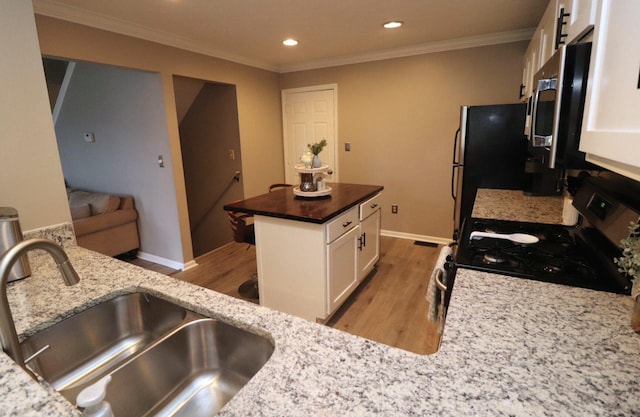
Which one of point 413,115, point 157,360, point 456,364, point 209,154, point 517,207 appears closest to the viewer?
point 456,364

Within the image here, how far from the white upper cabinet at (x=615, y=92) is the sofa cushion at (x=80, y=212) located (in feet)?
13.9

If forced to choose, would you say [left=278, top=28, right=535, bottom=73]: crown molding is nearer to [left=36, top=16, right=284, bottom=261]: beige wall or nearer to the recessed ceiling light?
[left=36, top=16, right=284, bottom=261]: beige wall

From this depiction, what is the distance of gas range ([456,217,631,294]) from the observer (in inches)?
43.3

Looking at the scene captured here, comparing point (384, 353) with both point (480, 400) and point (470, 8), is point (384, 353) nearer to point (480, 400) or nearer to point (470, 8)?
point (480, 400)

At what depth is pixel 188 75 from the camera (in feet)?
11.1

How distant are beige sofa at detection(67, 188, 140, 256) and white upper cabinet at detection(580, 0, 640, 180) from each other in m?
4.03

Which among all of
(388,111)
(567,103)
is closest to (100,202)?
(388,111)

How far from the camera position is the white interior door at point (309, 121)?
4.51m

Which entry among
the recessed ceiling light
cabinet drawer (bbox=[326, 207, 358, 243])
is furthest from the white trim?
cabinet drawer (bbox=[326, 207, 358, 243])

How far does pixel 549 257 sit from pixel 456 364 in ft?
2.83

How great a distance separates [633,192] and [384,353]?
1.03 m

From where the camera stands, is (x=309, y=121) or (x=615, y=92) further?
(x=309, y=121)

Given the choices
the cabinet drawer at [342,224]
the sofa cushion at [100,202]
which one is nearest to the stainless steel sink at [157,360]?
the cabinet drawer at [342,224]

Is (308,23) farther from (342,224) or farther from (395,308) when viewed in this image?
(395,308)
